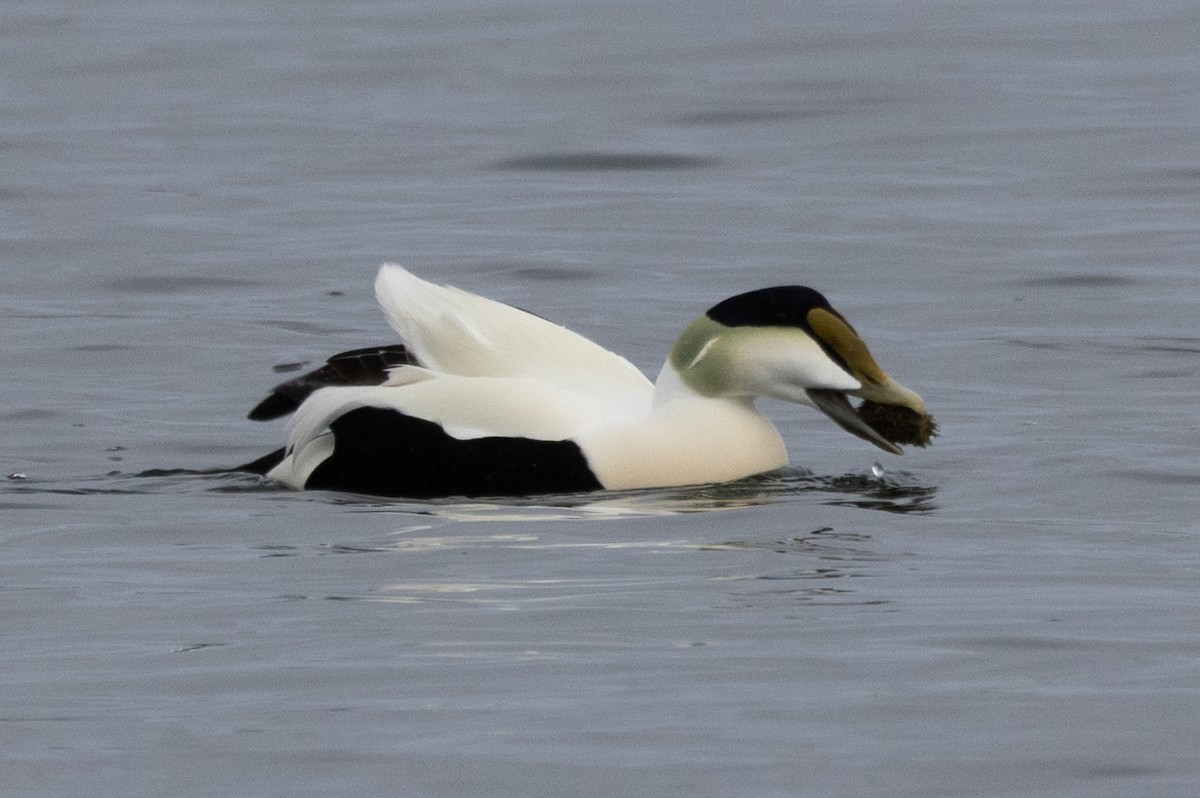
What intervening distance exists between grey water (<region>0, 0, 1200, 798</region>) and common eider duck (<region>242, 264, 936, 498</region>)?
121mm

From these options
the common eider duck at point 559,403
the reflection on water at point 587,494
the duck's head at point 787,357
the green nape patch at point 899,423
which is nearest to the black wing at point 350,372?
the common eider duck at point 559,403

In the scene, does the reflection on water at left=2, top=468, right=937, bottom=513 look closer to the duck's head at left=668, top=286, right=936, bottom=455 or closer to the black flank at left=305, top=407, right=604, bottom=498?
the black flank at left=305, top=407, right=604, bottom=498

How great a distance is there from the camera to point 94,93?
1975 cm

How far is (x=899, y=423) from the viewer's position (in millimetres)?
8031

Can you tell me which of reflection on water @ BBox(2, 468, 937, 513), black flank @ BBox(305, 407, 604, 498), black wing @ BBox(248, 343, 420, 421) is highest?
black wing @ BBox(248, 343, 420, 421)

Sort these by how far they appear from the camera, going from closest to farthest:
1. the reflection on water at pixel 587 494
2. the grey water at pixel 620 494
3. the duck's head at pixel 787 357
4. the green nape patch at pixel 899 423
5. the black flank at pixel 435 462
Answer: the grey water at pixel 620 494, the reflection on water at pixel 587 494, the black flank at pixel 435 462, the duck's head at pixel 787 357, the green nape patch at pixel 899 423

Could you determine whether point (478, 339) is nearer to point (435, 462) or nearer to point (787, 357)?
point (435, 462)

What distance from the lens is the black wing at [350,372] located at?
8.06 meters

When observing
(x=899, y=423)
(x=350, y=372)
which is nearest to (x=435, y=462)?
(x=350, y=372)

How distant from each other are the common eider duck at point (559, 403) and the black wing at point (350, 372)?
0.03 feet

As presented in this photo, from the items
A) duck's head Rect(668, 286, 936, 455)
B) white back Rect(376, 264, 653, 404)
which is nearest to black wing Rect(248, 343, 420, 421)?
white back Rect(376, 264, 653, 404)

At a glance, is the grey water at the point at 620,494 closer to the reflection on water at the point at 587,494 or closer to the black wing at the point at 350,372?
the reflection on water at the point at 587,494

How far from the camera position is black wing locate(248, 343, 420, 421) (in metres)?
8.06

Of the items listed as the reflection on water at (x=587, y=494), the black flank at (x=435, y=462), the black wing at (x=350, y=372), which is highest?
the black wing at (x=350, y=372)
